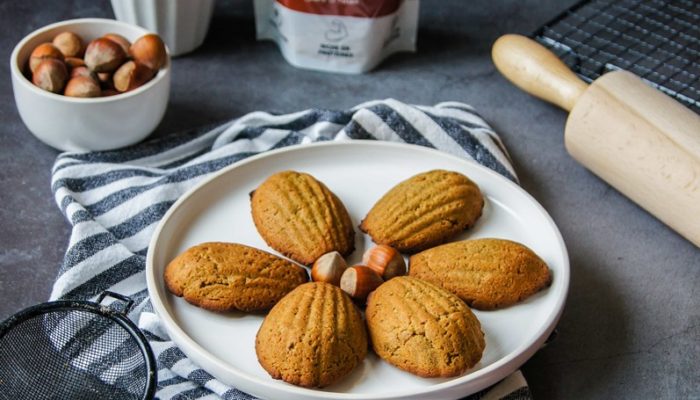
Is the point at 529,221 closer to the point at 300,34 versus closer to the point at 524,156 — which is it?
the point at 524,156

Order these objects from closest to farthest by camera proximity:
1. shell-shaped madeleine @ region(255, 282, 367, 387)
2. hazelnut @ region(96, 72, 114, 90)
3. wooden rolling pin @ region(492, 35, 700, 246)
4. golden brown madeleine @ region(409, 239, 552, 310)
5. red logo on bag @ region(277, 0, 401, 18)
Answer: shell-shaped madeleine @ region(255, 282, 367, 387) → golden brown madeleine @ region(409, 239, 552, 310) → wooden rolling pin @ region(492, 35, 700, 246) → hazelnut @ region(96, 72, 114, 90) → red logo on bag @ region(277, 0, 401, 18)

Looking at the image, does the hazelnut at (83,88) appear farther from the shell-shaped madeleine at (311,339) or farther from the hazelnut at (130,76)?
the shell-shaped madeleine at (311,339)

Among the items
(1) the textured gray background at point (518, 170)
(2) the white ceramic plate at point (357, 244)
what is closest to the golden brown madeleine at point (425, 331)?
(2) the white ceramic plate at point (357, 244)

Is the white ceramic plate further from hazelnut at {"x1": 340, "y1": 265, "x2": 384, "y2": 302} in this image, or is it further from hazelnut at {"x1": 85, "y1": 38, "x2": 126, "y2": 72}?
hazelnut at {"x1": 85, "y1": 38, "x2": 126, "y2": 72}

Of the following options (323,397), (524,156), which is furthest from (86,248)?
(524,156)

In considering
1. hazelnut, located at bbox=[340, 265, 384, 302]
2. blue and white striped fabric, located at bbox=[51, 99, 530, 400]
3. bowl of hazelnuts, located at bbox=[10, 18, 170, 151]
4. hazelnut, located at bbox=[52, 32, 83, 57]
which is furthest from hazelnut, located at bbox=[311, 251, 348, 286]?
hazelnut, located at bbox=[52, 32, 83, 57]
